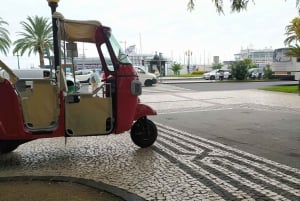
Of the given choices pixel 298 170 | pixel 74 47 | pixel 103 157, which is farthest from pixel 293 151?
pixel 74 47

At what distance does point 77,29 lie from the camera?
270 inches

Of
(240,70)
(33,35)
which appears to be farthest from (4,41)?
(240,70)

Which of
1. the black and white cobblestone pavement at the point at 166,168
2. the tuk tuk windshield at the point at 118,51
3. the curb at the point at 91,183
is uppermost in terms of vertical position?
the tuk tuk windshield at the point at 118,51

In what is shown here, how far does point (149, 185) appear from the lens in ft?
16.7

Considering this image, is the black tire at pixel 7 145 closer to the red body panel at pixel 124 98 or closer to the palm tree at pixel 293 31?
the red body panel at pixel 124 98

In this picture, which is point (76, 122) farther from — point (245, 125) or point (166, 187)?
point (245, 125)

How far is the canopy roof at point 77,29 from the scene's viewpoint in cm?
655

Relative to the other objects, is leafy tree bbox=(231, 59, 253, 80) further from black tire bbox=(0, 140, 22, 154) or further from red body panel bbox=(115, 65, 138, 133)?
black tire bbox=(0, 140, 22, 154)

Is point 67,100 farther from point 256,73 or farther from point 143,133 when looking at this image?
point 256,73

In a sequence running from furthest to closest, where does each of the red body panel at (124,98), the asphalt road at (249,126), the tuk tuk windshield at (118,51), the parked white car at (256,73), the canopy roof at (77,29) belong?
the parked white car at (256,73) < the asphalt road at (249,126) < the tuk tuk windshield at (118,51) < the red body panel at (124,98) < the canopy roof at (77,29)

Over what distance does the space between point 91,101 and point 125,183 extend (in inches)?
75.5

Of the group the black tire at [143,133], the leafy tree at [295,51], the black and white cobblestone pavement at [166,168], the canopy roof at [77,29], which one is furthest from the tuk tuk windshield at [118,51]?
the leafy tree at [295,51]

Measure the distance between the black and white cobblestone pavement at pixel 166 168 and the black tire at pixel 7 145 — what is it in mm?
124

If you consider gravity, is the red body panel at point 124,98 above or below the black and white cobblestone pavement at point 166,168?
above
